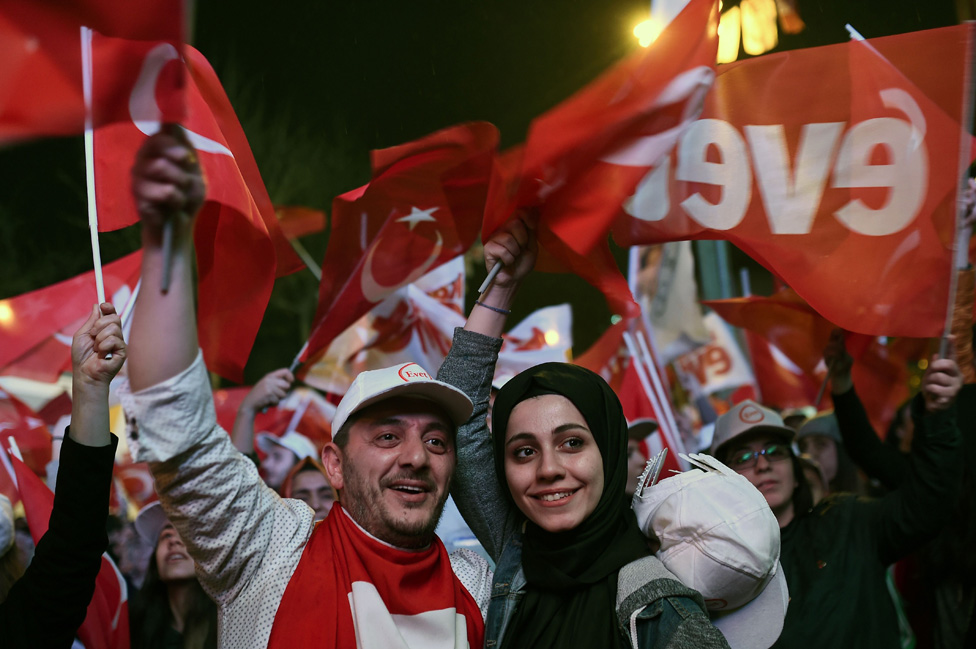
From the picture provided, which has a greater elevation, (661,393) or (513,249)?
(513,249)

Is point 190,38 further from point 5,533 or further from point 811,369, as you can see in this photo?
point 811,369

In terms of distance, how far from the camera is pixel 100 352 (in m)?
2.14

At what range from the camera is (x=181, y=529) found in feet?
6.61

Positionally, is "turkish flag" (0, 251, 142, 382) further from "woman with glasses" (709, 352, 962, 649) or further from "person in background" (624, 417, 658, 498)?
"woman with glasses" (709, 352, 962, 649)

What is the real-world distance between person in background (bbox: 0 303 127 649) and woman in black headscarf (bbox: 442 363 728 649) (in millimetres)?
1037

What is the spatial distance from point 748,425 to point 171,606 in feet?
8.19

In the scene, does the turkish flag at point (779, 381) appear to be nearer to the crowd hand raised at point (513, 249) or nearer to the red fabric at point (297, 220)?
the red fabric at point (297, 220)

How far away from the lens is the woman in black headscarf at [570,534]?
2.09m

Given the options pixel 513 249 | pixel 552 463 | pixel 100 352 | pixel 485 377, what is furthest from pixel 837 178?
pixel 100 352

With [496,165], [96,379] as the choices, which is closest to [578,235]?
[496,165]

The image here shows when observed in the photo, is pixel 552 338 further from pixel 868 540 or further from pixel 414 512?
pixel 414 512

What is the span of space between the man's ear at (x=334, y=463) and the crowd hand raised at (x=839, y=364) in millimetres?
2293

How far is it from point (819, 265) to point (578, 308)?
20.3 metres

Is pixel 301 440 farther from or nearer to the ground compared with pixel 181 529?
nearer to the ground
